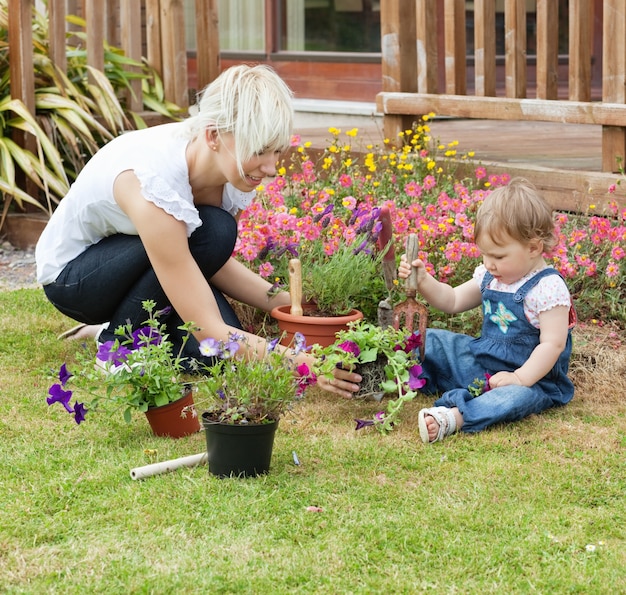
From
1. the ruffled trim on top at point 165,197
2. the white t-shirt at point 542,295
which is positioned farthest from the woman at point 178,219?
the white t-shirt at point 542,295

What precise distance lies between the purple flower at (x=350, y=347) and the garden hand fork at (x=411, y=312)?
35 centimetres

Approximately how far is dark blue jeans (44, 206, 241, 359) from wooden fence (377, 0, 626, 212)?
6.59ft

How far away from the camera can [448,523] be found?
2.42 m

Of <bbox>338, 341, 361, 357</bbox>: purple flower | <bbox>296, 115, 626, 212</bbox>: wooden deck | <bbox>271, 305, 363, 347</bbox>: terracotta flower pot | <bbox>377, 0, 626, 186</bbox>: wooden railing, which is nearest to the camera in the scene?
<bbox>338, 341, 361, 357</bbox>: purple flower

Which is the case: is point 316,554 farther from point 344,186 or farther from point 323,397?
point 344,186

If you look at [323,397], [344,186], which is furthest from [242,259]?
[323,397]

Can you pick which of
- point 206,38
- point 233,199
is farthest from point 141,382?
point 206,38

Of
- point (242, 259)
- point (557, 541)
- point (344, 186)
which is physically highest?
point (344, 186)

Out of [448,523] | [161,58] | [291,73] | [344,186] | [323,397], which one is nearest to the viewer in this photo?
[448,523]

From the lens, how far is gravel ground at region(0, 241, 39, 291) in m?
5.38

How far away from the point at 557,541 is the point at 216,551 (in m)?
0.79

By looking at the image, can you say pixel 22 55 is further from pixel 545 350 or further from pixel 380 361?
pixel 545 350

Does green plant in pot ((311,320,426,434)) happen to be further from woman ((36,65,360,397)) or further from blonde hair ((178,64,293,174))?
blonde hair ((178,64,293,174))

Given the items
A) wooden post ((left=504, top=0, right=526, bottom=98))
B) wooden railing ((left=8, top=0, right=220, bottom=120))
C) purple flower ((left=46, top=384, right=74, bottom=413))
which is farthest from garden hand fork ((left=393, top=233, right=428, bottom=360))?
wooden railing ((left=8, top=0, right=220, bottom=120))
